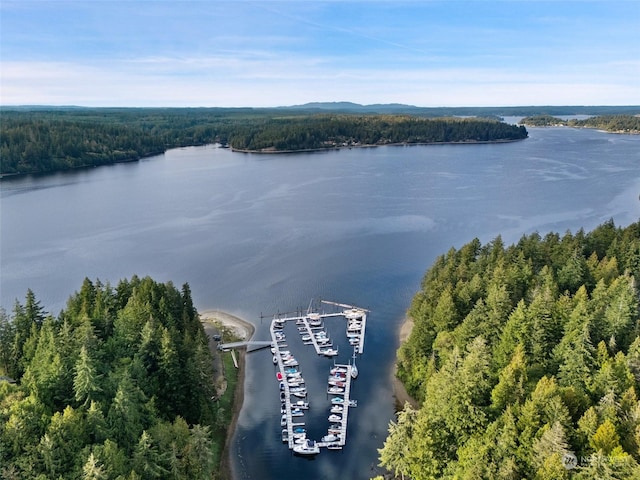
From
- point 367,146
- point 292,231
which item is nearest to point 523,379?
point 292,231

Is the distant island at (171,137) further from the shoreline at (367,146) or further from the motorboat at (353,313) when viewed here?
the motorboat at (353,313)

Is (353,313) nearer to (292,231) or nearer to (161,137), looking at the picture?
(292,231)

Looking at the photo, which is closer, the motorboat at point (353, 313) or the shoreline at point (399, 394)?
the shoreline at point (399, 394)

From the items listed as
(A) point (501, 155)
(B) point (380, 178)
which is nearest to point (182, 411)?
(B) point (380, 178)

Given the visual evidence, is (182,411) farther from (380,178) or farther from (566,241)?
(380,178)

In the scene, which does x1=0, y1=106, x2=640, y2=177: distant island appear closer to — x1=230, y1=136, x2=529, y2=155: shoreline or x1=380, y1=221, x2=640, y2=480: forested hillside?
x1=230, y1=136, x2=529, y2=155: shoreline

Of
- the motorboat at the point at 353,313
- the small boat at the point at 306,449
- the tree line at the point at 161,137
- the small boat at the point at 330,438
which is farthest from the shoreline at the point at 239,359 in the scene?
the tree line at the point at 161,137
